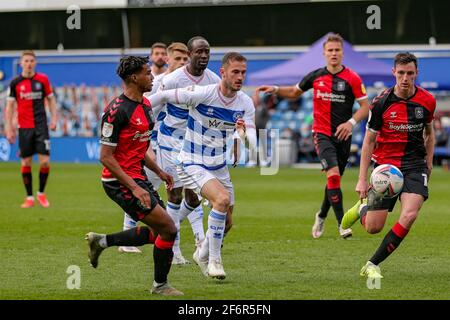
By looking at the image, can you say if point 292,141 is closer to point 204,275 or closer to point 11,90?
point 11,90

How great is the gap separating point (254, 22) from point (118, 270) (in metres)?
26.2

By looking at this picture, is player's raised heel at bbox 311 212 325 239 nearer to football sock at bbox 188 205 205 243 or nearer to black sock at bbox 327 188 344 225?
black sock at bbox 327 188 344 225

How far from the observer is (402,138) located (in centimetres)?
1046

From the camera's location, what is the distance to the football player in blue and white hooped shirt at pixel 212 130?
33.3 ft

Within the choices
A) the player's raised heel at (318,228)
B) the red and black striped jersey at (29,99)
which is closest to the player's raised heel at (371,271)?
the player's raised heel at (318,228)

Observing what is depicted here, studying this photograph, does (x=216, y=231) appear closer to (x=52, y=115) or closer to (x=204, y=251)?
(x=204, y=251)

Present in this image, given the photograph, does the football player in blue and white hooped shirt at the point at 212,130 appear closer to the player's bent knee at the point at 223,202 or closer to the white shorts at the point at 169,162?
the player's bent knee at the point at 223,202

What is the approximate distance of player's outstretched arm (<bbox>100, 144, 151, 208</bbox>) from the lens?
8.88m

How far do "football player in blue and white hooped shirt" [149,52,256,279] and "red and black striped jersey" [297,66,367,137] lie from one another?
3765mm

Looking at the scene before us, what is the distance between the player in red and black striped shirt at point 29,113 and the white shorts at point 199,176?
8225 mm

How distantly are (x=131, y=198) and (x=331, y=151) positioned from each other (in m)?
5.59

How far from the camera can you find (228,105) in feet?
34.2

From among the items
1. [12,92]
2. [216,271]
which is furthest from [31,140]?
[216,271]

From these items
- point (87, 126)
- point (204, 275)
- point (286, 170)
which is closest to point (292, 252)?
point (204, 275)
